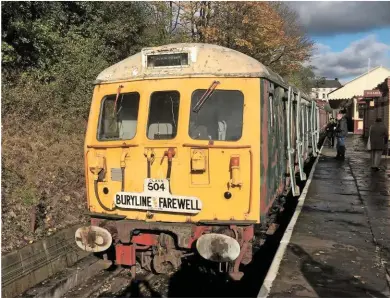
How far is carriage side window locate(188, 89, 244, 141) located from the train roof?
0.88 ft

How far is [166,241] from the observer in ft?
19.4

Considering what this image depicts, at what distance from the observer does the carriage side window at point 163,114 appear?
5.76 metres

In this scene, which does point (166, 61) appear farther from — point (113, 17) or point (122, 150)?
point (113, 17)

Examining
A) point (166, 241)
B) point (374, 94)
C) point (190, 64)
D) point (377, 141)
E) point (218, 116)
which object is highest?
point (374, 94)

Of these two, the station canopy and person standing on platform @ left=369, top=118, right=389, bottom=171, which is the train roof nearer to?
person standing on platform @ left=369, top=118, right=389, bottom=171

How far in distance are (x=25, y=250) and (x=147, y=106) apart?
114 inches

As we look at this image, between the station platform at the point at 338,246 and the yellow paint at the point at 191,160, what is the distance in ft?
3.18

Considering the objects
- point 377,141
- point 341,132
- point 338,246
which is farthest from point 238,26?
point 338,246

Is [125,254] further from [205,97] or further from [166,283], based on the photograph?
[205,97]

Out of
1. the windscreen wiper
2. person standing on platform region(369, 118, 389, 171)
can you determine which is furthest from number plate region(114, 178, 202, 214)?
person standing on platform region(369, 118, 389, 171)

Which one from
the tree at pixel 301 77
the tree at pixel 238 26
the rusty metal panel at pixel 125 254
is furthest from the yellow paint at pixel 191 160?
the tree at pixel 301 77

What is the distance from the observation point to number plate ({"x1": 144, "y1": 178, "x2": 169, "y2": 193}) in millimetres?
5562

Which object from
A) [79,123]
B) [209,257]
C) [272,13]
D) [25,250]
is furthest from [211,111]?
[272,13]

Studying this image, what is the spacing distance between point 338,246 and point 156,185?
2997 mm
